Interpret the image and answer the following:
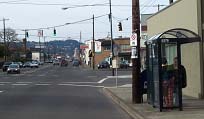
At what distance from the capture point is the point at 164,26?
30.2 m

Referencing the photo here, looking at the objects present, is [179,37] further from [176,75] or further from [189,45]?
[189,45]

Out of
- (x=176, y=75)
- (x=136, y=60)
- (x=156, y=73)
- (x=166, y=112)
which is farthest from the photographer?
(x=136, y=60)

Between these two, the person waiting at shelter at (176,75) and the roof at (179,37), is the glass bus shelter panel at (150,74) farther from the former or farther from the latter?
the person waiting at shelter at (176,75)

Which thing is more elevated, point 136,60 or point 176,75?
point 136,60

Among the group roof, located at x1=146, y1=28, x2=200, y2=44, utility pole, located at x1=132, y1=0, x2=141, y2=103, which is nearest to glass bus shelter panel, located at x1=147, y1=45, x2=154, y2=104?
roof, located at x1=146, y1=28, x2=200, y2=44

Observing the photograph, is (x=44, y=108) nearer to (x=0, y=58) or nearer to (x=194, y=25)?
(x=194, y=25)

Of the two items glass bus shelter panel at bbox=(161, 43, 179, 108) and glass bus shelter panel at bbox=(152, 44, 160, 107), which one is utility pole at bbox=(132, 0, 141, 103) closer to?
glass bus shelter panel at bbox=(152, 44, 160, 107)

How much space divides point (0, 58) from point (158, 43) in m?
109

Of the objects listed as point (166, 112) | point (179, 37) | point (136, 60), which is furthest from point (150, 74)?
point (166, 112)

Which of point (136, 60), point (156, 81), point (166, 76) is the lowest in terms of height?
point (156, 81)

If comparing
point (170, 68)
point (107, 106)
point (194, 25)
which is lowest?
point (107, 106)

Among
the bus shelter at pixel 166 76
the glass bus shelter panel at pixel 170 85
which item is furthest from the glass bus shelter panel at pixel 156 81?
the glass bus shelter panel at pixel 170 85

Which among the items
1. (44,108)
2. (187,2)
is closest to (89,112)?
(44,108)

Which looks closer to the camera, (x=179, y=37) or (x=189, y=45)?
(x=179, y=37)
